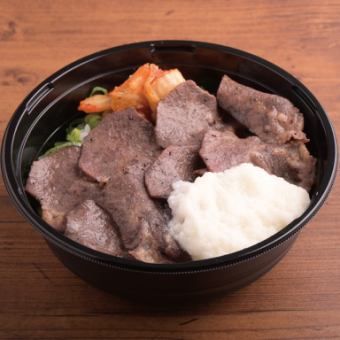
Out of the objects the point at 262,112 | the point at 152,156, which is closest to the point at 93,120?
the point at 152,156

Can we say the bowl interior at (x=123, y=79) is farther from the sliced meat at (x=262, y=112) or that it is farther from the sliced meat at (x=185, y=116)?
the sliced meat at (x=185, y=116)

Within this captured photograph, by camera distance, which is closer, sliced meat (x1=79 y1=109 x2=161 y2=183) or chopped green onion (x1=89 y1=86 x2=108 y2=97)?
sliced meat (x1=79 y1=109 x2=161 y2=183)

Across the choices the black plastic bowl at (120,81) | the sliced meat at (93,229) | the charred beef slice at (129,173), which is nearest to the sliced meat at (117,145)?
the charred beef slice at (129,173)

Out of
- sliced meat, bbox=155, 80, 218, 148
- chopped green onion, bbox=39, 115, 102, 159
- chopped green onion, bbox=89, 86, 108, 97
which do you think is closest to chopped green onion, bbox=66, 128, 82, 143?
chopped green onion, bbox=39, 115, 102, 159

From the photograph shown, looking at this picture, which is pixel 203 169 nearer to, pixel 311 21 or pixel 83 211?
pixel 83 211

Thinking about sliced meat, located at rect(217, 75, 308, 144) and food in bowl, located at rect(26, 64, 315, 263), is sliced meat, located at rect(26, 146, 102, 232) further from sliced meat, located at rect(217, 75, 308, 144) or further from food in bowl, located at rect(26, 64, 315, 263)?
sliced meat, located at rect(217, 75, 308, 144)

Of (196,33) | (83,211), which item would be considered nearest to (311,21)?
(196,33)

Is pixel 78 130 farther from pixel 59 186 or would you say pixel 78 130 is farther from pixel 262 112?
pixel 262 112
